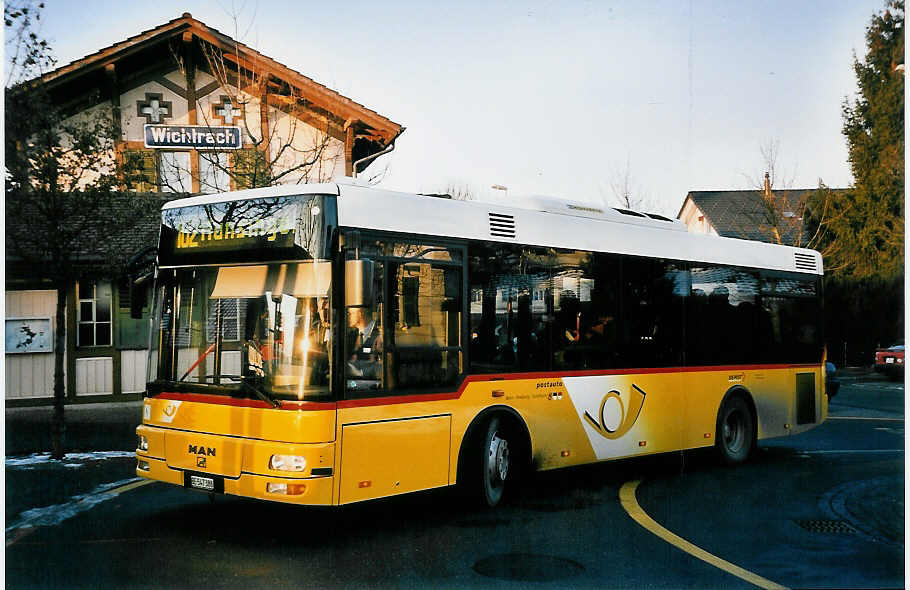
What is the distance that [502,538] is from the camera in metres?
7.54

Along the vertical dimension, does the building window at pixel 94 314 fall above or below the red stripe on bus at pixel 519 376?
above

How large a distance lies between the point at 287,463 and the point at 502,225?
10.8 ft

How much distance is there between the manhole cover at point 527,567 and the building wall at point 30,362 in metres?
15.3

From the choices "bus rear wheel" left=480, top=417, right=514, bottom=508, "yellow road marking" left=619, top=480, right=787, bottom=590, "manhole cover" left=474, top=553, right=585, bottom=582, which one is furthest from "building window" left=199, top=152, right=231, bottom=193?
"manhole cover" left=474, top=553, right=585, bottom=582

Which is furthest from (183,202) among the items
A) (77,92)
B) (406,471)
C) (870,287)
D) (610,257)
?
(870,287)

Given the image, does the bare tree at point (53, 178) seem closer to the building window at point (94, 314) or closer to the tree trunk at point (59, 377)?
the tree trunk at point (59, 377)

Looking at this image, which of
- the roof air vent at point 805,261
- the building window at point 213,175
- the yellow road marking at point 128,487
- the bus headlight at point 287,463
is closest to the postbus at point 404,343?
the bus headlight at point 287,463

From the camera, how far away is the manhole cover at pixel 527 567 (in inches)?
253

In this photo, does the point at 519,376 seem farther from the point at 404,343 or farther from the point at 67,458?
the point at 67,458

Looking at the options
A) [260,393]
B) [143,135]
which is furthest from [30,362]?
[260,393]

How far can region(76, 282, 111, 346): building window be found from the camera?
20.0 meters

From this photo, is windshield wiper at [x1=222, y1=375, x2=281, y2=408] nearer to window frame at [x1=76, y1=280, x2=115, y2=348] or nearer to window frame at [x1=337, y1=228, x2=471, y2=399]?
window frame at [x1=337, y1=228, x2=471, y2=399]

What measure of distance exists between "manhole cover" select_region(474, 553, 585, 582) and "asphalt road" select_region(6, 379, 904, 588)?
15 millimetres

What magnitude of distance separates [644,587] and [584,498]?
3.26 meters
